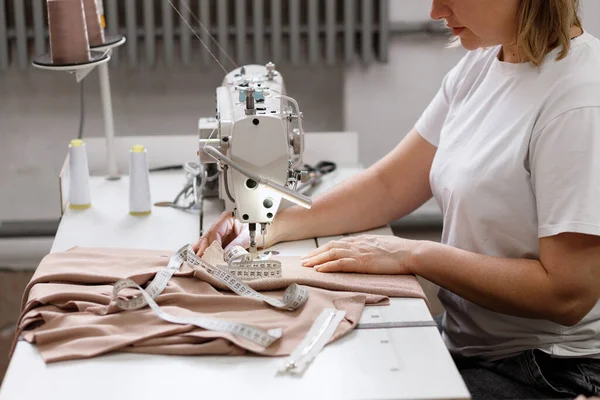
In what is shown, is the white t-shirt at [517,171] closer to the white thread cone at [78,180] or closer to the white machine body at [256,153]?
the white machine body at [256,153]

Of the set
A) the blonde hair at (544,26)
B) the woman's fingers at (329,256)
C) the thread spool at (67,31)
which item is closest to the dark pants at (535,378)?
the woman's fingers at (329,256)

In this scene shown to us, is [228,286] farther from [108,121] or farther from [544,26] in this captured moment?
[108,121]

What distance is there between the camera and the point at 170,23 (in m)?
3.31

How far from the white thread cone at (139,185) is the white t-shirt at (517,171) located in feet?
2.48

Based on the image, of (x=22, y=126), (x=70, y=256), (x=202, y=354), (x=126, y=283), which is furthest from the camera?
(x=22, y=126)

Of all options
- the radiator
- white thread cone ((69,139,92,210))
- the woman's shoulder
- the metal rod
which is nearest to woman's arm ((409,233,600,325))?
the woman's shoulder

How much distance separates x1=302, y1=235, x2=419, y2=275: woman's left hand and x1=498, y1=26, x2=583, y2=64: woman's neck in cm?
45

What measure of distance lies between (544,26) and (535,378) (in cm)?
71

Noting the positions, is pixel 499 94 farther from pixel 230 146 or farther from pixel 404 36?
pixel 404 36

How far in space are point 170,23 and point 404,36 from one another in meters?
0.89

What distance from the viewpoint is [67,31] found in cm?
227

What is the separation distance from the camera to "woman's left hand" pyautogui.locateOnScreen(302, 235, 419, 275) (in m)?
1.84

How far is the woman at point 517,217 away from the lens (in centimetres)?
171

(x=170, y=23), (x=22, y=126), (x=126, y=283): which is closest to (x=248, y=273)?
→ (x=126, y=283)
